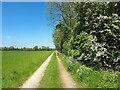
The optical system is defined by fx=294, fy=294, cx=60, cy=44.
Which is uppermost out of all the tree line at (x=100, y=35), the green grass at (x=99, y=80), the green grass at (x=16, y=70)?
the tree line at (x=100, y=35)

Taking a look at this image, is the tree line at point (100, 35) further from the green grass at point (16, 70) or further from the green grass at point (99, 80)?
A: the green grass at point (16, 70)

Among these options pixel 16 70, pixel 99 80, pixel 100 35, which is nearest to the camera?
pixel 99 80

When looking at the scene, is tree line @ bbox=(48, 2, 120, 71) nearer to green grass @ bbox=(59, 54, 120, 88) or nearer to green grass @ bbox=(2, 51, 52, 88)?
green grass @ bbox=(59, 54, 120, 88)

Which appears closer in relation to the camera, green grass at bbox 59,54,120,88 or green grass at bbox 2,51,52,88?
green grass at bbox 59,54,120,88

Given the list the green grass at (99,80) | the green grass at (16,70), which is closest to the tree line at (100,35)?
the green grass at (99,80)

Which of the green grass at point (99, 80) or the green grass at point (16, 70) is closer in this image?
the green grass at point (99, 80)

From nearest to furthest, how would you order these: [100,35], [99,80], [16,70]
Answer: [99,80] < [100,35] < [16,70]

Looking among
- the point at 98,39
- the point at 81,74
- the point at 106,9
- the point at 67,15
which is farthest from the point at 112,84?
the point at 67,15

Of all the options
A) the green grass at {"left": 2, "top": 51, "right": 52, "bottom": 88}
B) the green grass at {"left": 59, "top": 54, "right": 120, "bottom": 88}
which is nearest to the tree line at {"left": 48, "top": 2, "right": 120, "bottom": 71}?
the green grass at {"left": 59, "top": 54, "right": 120, "bottom": 88}

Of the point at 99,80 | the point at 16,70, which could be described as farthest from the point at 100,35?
the point at 16,70

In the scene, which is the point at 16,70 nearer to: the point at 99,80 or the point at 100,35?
the point at 100,35

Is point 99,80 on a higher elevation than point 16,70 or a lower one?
higher

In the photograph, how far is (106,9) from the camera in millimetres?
21484

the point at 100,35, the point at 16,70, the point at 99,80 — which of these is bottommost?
the point at 16,70
